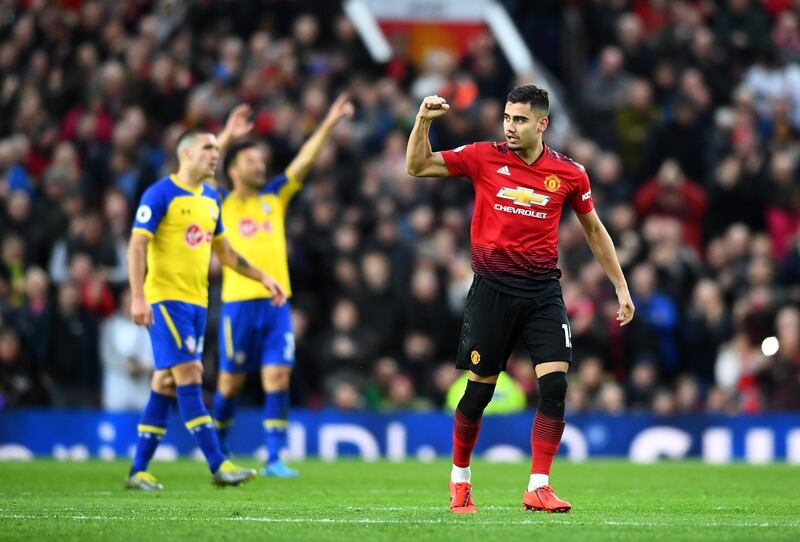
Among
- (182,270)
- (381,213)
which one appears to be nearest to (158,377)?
(182,270)

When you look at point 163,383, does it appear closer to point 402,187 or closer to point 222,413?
point 222,413

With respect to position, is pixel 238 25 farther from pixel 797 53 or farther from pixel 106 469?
pixel 106 469

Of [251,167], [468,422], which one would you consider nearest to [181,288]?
[251,167]

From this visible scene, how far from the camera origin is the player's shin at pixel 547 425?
29.4 feet

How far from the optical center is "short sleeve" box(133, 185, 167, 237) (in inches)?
426

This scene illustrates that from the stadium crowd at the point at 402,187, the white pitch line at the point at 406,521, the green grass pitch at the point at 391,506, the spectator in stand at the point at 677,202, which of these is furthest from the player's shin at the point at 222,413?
the spectator in stand at the point at 677,202

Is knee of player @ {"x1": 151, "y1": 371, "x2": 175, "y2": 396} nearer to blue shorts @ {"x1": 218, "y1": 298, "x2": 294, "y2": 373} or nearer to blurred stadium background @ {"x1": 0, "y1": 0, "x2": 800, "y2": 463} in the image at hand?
blue shorts @ {"x1": 218, "y1": 298, "x2": 294, "y2": 373}

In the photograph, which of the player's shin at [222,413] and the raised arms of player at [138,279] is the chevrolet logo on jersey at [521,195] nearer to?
the raised arms of player at [138,279]

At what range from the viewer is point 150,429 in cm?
1137

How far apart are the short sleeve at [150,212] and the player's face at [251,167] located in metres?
2.21

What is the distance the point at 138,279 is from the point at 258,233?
8.99 ft

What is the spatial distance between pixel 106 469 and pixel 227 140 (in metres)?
3.33

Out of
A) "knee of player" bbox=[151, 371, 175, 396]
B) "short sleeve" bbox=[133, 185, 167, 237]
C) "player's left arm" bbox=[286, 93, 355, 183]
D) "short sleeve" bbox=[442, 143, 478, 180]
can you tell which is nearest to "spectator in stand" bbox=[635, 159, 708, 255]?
"player's left arm" bbox=[286, 93, 355, 183]

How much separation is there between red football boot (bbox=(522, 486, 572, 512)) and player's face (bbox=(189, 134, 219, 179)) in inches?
147
